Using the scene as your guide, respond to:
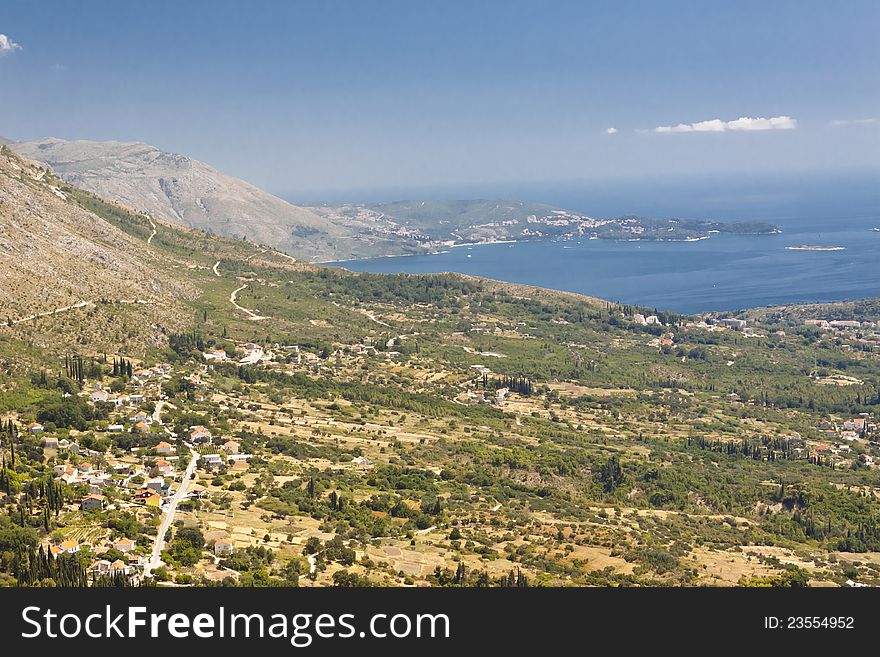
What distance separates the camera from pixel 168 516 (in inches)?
1722

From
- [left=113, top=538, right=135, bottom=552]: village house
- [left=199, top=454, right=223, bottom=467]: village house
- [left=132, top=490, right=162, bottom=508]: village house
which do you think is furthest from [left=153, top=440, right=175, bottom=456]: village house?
[left=113, top=538, right=135, bottom=552]: village house

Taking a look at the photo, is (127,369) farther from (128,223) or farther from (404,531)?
(128,223)

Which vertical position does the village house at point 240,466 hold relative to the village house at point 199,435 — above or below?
below

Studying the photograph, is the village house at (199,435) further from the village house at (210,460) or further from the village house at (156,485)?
the village house at (156,485)

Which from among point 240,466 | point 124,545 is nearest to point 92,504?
point 124,545

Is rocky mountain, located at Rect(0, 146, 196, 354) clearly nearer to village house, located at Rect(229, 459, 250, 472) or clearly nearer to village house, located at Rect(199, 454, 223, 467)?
village house, located at Rect(199, 454, 223, 467)

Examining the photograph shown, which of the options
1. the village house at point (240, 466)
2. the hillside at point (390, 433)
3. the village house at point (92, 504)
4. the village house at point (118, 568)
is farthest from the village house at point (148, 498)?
the village house at point (118, 568)

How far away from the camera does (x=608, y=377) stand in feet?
353

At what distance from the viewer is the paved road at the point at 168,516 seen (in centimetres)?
3675

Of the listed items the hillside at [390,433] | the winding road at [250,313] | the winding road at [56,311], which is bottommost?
the hillside at [390,433]

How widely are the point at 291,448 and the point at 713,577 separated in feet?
104

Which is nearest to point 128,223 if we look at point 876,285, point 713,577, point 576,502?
point 576,502

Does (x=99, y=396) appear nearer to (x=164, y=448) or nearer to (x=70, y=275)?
(x=164, y=448)

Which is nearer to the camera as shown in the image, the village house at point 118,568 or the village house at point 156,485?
the village house at point 118,568
